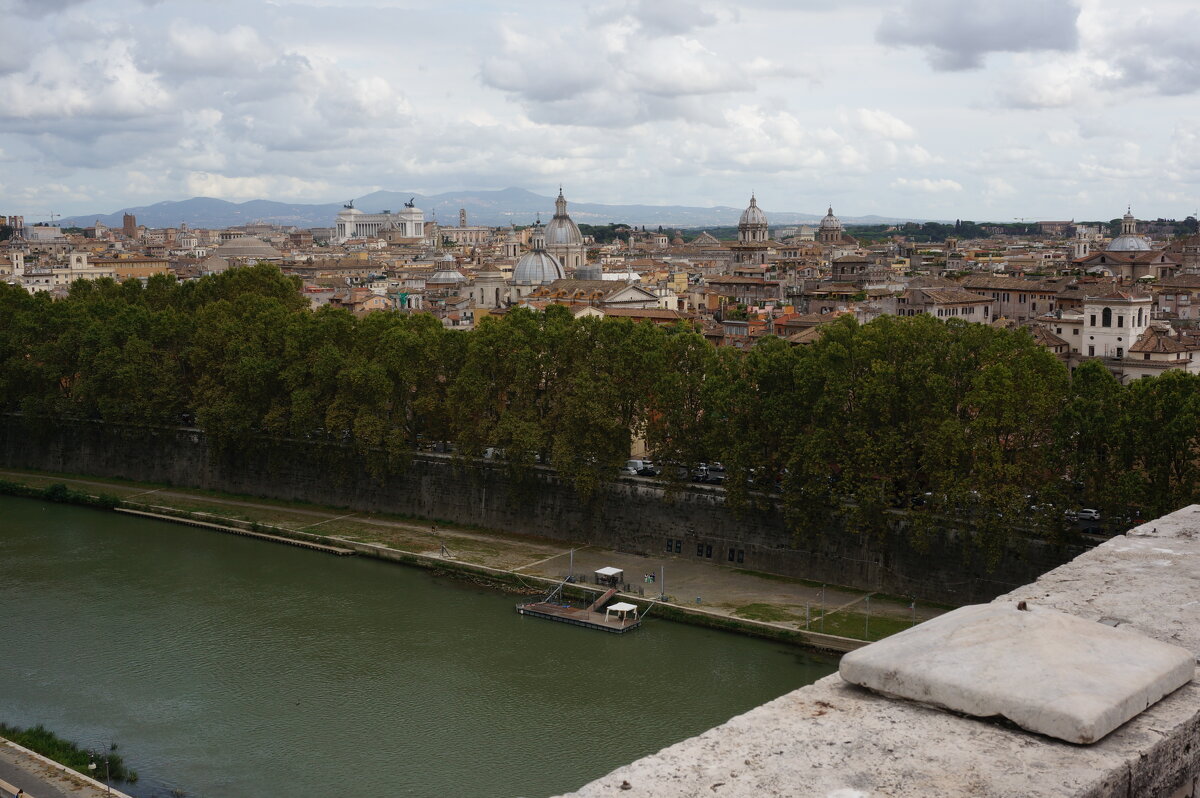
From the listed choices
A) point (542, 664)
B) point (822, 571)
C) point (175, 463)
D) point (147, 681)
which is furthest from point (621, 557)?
point (175, 463)

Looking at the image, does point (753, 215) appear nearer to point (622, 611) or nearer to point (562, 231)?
point (562, 231)

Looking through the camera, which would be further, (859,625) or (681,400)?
(681,400)

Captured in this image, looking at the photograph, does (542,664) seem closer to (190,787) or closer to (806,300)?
(190,787)

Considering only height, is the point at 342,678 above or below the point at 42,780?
below

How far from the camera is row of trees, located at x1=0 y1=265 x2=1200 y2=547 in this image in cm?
1791

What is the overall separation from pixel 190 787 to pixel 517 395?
11602mm

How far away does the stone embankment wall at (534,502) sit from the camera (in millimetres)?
18766

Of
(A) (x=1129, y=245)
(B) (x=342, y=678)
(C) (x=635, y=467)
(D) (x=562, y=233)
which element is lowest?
(B) (x=342, y=678)

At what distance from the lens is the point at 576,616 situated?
1850cm

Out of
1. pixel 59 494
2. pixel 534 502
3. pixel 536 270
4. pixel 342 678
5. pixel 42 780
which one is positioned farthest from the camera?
pixel 536 270

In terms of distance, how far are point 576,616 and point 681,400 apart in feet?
16.1

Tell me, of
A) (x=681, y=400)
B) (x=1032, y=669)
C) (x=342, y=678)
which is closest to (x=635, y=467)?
(x=681, y=400)

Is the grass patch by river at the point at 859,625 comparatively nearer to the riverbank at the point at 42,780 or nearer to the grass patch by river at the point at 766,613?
the grass patch by river at the point at 766,613

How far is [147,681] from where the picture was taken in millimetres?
16297
